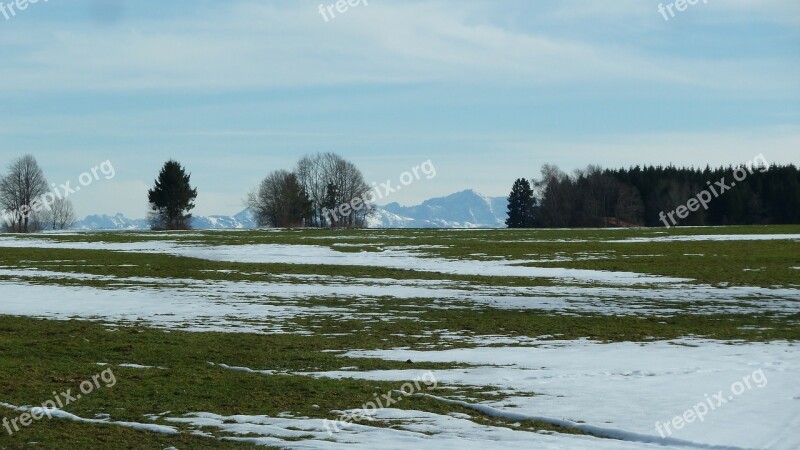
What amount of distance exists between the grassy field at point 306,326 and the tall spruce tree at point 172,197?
79.7 metres

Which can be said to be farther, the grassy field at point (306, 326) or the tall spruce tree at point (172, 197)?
the tall spruce tree at point (172, 197)

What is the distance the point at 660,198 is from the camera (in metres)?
151

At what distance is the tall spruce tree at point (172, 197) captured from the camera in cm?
12300

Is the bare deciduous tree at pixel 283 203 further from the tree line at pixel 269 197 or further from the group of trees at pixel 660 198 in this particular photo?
the group of trees at pixel 660 198

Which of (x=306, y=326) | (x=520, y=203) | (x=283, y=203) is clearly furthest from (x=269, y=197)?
(x=306, y=326)

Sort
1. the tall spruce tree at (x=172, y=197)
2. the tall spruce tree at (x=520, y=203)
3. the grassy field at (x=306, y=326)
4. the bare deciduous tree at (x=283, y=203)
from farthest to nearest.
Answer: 1. the tall spruce tree at (x=520, y=203)
2. the bare deciduous tree at (x=283, y=203)
3. the tall spruce tree at (x=172, y=197)
4. the grassy field at (x=306, y=326)

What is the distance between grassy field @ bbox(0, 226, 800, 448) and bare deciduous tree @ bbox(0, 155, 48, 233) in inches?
3888

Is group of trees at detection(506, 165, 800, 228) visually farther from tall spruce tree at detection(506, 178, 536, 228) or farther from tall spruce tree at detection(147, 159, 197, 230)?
tall spruce tree at detection(147, 159, 197, 230)

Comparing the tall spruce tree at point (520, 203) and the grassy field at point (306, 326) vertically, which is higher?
the tall spruce tree at point (520, 203)

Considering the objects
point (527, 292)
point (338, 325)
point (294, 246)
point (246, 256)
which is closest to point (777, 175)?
point (294, 246)

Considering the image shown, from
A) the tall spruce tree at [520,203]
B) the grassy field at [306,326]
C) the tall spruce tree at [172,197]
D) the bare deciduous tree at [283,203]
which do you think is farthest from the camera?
the tall spruce tree at [520,203]

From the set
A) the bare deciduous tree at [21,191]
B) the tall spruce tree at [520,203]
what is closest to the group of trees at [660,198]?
the tall spruce tree at [520,203]

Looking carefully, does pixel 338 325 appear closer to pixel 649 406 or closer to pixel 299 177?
pixel 649 406

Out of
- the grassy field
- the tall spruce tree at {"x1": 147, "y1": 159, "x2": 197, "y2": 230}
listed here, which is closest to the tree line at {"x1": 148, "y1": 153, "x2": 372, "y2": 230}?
the tall spruce tree at {"x1": 147, "y1": 159, "x2": 197, "y2": 230}
